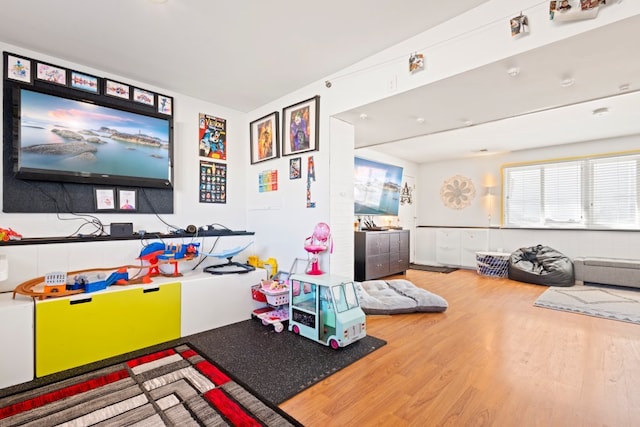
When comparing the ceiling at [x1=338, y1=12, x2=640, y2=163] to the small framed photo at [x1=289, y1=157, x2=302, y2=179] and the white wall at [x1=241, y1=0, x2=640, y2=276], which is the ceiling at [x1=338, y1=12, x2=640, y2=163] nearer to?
the white wall at [x1=241, y1=0, x2=640, y2=276]

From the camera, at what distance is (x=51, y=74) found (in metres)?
2.52

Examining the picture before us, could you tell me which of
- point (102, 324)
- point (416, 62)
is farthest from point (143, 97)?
point (416, 62)

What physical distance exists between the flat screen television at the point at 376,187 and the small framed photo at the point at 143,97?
3.29m

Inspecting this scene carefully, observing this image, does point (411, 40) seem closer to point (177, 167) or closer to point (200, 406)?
point (177, 167)

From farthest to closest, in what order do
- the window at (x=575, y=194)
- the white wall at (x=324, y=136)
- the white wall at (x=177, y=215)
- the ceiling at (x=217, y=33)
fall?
the window at (x=575, y=194)
the white wall at (x=177, y=215)
the ceiling at (x=217, y=33)
the white wall at (x=324, y=136)

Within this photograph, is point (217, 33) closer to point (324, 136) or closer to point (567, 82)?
point (324, 136)

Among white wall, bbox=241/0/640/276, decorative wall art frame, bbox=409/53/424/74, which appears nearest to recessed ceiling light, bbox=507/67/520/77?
white wall, bbox=241/0/640/276

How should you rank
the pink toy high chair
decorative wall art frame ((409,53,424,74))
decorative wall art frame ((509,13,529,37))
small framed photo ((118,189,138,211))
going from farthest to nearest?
small framed photo ((118,189,138,211)), the pink toy high chair, decorative wall art frame ((409,53,424,74)), decorative wall art frame ((509,13,529,37))

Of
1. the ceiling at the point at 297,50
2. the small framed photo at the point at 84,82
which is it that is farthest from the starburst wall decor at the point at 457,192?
the small framed photo at the point at 84,82

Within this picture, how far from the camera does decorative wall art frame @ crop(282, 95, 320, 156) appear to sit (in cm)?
305

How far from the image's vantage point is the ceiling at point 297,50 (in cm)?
194

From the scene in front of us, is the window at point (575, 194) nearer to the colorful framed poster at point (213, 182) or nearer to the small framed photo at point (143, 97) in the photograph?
the colorful framed poster at point (213, 182)

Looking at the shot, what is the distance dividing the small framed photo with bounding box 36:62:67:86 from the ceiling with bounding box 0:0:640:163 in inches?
4.9

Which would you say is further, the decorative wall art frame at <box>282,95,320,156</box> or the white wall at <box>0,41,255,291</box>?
the decorative wall art frame at <box>282,95,320,156</box>
